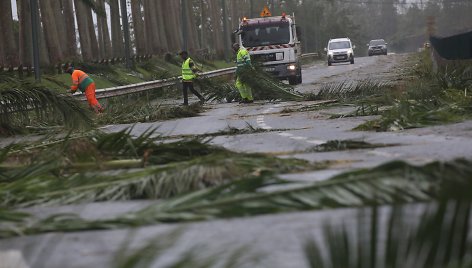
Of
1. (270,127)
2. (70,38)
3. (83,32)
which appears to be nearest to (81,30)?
(83,32)

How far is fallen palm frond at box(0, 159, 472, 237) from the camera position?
5.29 meters

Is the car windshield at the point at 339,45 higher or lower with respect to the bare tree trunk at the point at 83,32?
lower

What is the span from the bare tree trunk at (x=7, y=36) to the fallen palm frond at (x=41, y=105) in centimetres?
2158

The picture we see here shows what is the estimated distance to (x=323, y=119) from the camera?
1848 centimetres

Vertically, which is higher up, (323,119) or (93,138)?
(93,138)

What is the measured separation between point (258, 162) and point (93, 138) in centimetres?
253

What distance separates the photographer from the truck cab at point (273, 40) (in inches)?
1473

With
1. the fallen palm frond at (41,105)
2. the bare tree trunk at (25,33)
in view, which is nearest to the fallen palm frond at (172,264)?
the fallen palm frond at (41,105)

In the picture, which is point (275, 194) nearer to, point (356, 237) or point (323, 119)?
point (356, 237)

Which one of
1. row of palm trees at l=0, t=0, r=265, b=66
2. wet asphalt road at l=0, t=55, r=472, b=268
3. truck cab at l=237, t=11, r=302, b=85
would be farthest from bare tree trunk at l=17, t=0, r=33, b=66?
wet asphalt road at l=0, t=55, r=472, b=268

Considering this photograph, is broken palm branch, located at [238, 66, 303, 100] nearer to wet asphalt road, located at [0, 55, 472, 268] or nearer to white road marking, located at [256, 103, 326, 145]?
white road marking, located at [256, 103, 326, 145]

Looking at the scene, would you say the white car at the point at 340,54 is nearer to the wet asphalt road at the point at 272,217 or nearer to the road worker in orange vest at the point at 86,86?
the road worker in orange vest at the point at 86,86

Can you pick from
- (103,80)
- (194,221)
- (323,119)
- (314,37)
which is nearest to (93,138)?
(194,221)

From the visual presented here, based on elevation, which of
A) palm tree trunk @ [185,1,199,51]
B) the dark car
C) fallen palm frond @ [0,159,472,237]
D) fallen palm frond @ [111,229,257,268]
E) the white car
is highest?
fallen palm frond @ [111,229,257,268]
